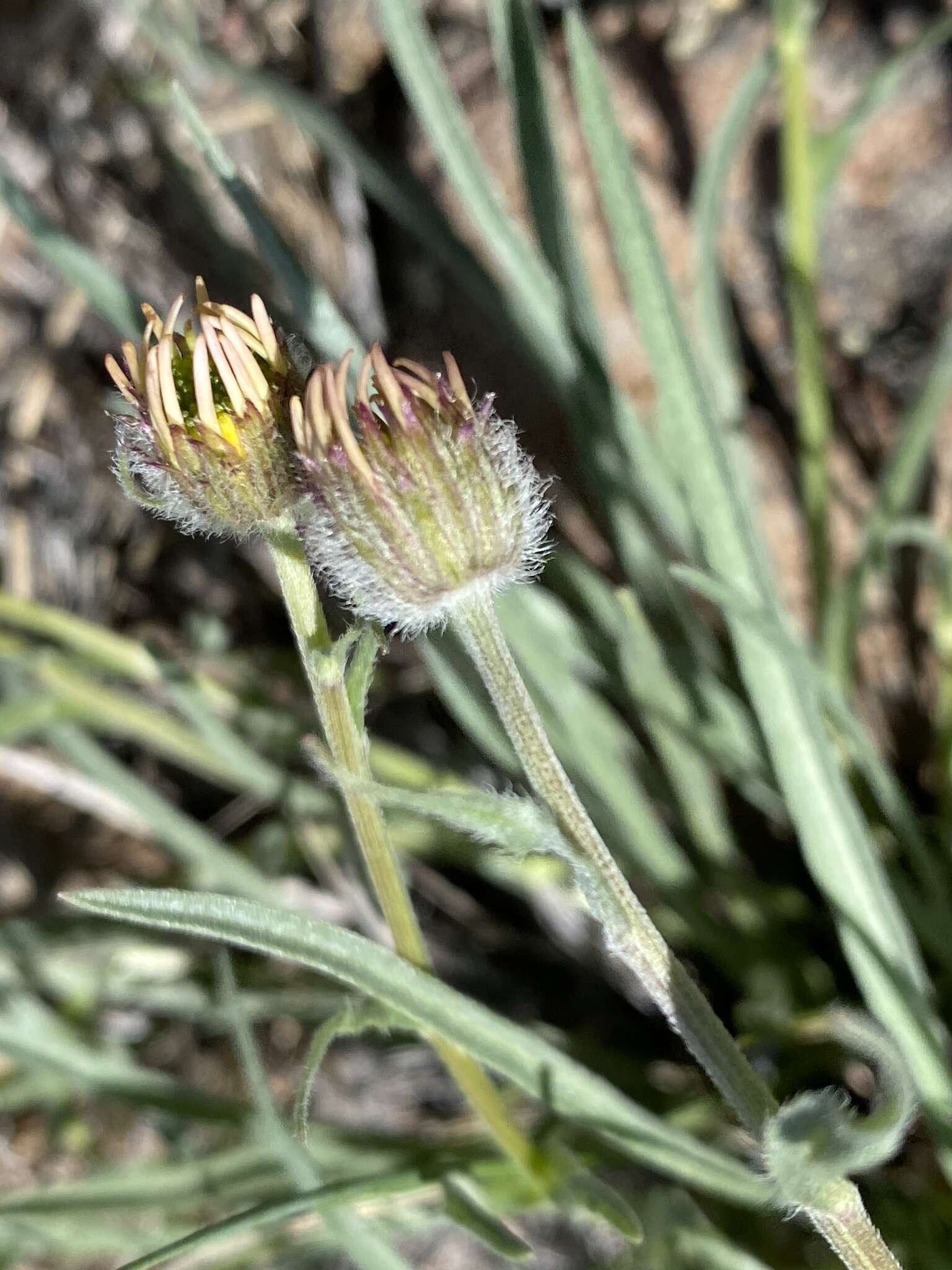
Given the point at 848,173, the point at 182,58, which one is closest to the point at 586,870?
the point at 848,173

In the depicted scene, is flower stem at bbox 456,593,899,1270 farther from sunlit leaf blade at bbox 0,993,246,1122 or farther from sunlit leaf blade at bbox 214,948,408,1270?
sunlit leaf blade at bbox 0,993,246,1122

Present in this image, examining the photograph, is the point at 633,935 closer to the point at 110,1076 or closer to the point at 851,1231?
the point at 851,1231

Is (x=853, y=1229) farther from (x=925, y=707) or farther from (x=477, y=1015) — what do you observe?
(x=925, y=707)

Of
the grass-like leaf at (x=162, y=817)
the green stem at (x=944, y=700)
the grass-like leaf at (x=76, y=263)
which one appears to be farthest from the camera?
the grass-like leaf at (x=162, y=817)

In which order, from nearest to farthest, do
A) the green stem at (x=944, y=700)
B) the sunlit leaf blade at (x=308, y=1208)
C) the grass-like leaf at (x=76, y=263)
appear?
the sunlit leaf blade at (x=308, y=1208), the grass-like leaf at (x=76, y=263), the green stem at (x=944, y=700)

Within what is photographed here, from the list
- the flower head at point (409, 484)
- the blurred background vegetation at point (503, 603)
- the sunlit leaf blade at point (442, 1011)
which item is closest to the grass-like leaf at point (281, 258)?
the blurred background vegetation at point (503, 603)

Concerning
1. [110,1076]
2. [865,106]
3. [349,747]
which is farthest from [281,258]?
[110,1076]

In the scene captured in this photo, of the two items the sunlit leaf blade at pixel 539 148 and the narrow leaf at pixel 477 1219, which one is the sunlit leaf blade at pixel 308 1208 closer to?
the narrow leaf at pixel 477 1219
